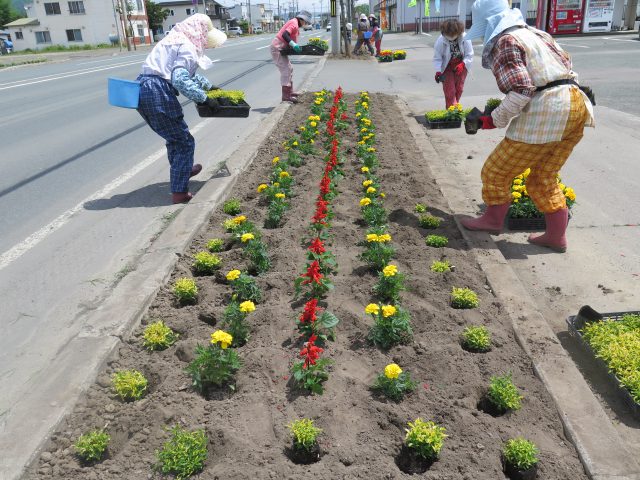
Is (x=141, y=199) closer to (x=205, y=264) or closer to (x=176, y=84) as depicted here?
(x=176, y=84)

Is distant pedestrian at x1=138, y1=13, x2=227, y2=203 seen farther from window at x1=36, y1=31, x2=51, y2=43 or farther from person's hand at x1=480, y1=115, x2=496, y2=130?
window at x1=36, y1=31, x2=51, y2=43

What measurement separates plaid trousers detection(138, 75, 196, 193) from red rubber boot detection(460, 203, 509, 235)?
9.50ft

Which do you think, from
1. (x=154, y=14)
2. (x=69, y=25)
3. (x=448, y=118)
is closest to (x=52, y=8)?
(x=69, y=25)

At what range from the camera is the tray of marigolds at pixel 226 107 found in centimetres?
581

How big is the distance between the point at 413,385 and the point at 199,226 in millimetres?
2714

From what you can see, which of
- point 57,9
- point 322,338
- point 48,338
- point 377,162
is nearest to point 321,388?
point 322,338

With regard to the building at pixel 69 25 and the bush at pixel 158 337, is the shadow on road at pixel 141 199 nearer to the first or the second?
the bush at pixel 158 337

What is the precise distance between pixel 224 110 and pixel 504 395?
15.3ft

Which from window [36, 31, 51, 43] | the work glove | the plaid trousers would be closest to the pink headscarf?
the plaid trousers

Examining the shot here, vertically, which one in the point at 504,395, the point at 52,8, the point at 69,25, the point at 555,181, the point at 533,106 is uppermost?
the point at 52,8

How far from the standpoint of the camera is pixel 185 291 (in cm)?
354

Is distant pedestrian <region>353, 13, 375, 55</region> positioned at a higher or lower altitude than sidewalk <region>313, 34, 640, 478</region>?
higher

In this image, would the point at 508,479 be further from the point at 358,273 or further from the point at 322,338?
the point at 358,273

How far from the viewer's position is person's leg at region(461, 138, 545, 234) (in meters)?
4.07
